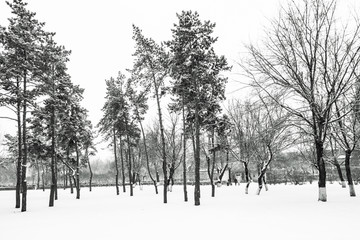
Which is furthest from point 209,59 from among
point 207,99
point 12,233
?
point 12,233

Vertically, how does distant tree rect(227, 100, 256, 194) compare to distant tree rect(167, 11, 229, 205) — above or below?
below

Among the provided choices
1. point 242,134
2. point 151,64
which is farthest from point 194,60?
point 242,134

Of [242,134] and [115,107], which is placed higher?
[115,107]

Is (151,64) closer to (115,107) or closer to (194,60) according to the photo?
(194,60)

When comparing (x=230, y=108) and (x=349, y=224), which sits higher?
(x=230, y=108)

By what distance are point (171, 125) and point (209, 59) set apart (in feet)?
57.3

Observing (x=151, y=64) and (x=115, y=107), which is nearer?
(x=151, y=64)

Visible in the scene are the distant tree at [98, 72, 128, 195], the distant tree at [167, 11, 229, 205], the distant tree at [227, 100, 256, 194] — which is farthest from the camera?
the distant tree at [98, 72, 128, 195]

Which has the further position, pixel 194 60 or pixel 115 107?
pixel 115 107

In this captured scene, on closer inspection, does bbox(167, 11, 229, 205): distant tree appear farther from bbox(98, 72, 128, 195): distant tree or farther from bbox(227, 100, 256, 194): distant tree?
bbox(98, 72, 128, 195): distant tree

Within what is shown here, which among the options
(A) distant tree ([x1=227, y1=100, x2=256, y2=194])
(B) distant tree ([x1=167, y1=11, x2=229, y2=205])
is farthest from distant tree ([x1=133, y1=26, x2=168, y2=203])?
(A) distant tree ([x1=227, y1=100, x2=256, y2=194])

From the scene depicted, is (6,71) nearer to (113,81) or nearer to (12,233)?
(12,233)

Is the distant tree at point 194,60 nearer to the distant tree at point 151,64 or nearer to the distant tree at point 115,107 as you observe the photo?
the distant tree at point 151,64

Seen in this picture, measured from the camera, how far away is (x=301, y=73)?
50.2ft
